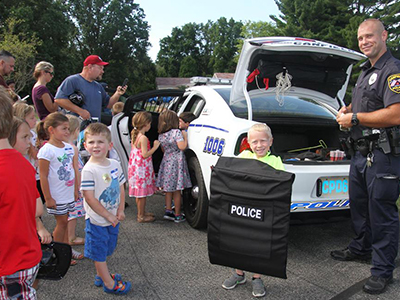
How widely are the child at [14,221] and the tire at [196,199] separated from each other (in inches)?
86.8

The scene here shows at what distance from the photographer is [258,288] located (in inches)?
105

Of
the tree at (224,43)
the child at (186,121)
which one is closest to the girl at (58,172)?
the child at (186,121)

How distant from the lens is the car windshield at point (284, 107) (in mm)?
3855

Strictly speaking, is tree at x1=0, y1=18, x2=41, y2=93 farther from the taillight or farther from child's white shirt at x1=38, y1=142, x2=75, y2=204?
the taillight

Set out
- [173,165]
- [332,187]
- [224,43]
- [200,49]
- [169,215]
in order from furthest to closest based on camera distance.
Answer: [200,49] < [224,43] < [169,215] < [173,165] < [332,187]

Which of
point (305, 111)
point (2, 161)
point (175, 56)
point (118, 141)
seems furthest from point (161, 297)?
point (175, 56)

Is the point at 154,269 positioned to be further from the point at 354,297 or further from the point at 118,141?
the point at 118,141

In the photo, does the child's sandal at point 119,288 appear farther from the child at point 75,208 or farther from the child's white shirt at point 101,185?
the child at point 75,208

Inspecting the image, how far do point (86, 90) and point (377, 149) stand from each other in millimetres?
3397

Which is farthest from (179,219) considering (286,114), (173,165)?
(286,114)

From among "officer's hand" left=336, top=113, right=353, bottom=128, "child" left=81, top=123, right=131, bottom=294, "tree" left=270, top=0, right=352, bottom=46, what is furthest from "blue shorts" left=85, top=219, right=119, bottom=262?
"tree" left=270, top=0, right=352, bottom=46

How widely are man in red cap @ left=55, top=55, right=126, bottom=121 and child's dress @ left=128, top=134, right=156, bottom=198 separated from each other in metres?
0.74

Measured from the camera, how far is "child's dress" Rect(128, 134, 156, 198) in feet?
14.3

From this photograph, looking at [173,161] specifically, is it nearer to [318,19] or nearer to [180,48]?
[318,19]
